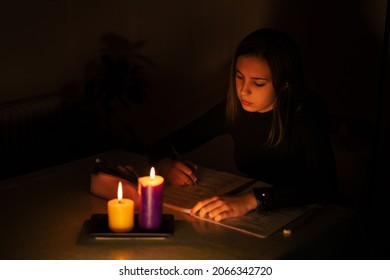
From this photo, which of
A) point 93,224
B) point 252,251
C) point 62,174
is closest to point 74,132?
point 62,174

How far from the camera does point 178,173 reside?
1902mm

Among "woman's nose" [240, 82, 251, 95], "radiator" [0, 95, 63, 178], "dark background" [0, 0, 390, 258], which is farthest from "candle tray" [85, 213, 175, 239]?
"radiator" [0, 95, 63, 178]

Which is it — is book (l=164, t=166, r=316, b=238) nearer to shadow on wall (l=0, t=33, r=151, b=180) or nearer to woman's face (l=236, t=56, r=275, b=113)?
woman's face (l=236, t=56, r=275, b=113)

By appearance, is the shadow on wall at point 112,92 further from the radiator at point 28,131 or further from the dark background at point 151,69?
the radiator at point 28,131

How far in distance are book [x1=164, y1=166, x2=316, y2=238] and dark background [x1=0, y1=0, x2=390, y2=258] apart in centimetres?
91

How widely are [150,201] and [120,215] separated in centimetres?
8

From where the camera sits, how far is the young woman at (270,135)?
5.69 ft

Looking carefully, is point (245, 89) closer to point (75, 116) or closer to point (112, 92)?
point (112, 92)

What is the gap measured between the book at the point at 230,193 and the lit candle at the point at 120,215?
0.64 feet

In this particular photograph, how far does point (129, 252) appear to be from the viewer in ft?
5.01

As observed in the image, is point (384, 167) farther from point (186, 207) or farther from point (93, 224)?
point (93, 224)

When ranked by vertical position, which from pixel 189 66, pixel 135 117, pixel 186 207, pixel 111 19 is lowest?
pixel 186 207

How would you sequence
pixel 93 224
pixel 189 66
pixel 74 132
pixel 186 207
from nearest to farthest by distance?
pixel 93 224 < pixel 186 207 < pixel 74 132 < pixel 189 66
